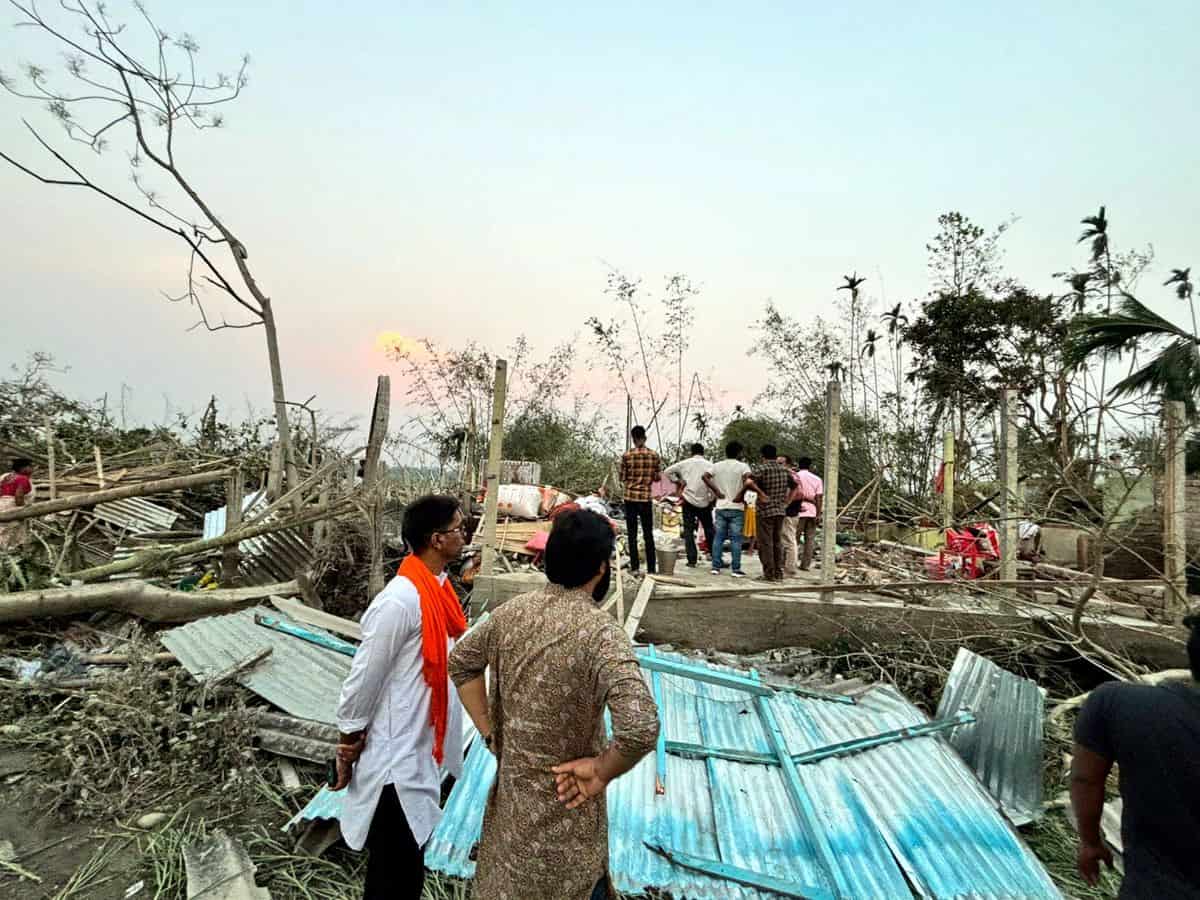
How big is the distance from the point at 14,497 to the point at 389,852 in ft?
24.7

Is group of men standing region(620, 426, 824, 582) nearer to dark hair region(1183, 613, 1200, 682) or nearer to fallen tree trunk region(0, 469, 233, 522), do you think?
fallen tree trunk region(0, 469, 233, 522)

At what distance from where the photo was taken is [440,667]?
207 cm

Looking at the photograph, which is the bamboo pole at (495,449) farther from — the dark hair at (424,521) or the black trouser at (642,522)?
the dark hair at (424,521)

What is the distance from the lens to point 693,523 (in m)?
7.75

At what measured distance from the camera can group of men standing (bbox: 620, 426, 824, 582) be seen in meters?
6.83

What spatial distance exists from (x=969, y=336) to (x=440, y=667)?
17.3 metres

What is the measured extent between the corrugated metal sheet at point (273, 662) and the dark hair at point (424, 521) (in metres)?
2.22

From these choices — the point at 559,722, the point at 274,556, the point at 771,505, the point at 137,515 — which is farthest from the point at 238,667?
the point at 137,515

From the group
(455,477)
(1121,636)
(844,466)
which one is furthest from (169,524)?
(844,466)

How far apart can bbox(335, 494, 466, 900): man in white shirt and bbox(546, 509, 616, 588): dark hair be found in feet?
2.05

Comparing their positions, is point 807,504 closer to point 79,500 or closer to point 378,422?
point 378,422

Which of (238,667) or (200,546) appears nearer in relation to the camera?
(238,667)

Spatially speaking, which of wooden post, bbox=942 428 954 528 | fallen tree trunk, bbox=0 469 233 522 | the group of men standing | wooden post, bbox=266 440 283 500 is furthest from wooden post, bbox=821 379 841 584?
wooden post, bbox=266 440 283 500

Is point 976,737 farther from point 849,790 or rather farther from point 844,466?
point 844,466
